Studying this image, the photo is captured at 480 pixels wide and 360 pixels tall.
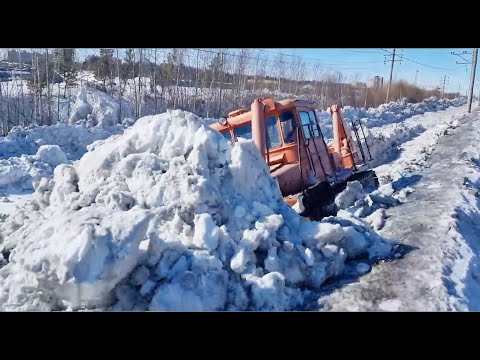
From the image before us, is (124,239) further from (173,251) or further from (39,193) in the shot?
(39,193)

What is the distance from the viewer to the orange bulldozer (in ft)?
23.3

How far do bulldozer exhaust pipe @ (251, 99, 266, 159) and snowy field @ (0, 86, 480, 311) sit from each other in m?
1.53

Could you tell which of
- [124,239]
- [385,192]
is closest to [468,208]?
[385,192]

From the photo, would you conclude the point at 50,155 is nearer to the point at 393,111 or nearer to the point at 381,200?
the point at 381,200

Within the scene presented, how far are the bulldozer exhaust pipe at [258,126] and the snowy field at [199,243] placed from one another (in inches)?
60.1

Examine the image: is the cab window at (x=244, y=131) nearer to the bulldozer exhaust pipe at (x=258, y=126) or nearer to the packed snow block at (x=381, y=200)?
the bulldozer exhaust pipe at (x=258, y=126)

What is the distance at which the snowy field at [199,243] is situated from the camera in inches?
156

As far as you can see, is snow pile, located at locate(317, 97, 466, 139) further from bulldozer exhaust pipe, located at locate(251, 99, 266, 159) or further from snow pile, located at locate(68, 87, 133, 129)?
bulldozer exhaust pipe, located at locate(251, 99, 266, 159)

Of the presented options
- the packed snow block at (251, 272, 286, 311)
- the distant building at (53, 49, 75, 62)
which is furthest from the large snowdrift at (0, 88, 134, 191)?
the packed snow block at (251, 272, 286, 311)

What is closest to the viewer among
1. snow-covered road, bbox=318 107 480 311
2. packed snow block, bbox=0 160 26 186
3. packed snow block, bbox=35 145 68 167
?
snow-covered road, bbox=318 107 480 311

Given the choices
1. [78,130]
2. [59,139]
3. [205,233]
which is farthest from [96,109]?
[205,233]

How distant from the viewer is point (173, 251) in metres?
4.21
